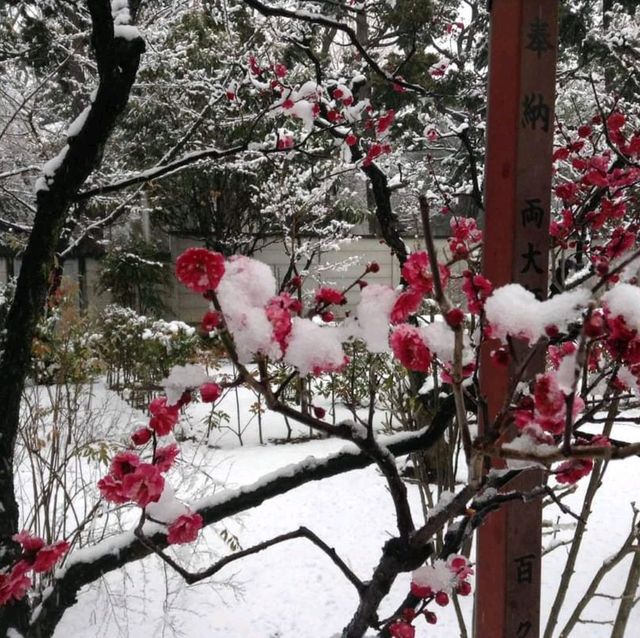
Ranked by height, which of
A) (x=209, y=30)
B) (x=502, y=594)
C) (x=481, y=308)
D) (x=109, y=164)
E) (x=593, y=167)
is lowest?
(x=502, y=594)

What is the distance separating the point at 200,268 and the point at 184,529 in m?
0.56

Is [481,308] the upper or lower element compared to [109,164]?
lower

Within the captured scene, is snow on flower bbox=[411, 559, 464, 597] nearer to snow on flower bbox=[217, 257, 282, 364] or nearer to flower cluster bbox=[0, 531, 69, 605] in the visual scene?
snow on flower bbox=[217, 257, 282, 364]

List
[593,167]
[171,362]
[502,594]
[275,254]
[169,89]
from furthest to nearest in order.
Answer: [275,254] < [169,89] < [171,362] < [593,167] < [502,594]

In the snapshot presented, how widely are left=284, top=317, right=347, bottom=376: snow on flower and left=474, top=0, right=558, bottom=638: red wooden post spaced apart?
0.48 meters

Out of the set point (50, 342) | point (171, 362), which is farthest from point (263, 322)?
point (171, 362)

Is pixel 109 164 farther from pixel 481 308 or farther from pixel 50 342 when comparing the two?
pixel 481 308

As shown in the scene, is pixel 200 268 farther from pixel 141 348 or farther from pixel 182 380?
pixel 141 348

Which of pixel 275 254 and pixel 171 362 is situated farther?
pixel 275 254

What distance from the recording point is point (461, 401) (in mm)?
750

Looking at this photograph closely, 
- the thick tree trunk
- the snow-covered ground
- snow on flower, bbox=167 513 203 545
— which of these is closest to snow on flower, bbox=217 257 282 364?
snow on flower, bbox=167 513 203 545

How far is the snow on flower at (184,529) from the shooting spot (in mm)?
1015

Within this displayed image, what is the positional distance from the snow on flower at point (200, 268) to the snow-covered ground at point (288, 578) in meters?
1.97

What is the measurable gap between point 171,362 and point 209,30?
4306 millimetres
